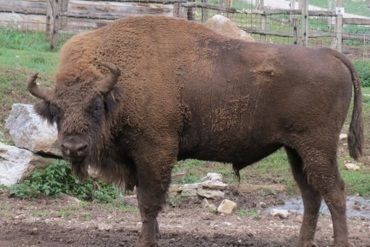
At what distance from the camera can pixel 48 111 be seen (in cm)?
742

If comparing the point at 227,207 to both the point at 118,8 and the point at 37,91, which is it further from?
the point at 118,8

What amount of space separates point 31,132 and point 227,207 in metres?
2.95

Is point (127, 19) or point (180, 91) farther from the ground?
point (127, 19)

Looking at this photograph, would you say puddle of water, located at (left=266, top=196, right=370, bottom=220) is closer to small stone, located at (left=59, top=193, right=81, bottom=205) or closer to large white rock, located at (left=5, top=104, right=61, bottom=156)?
small stone, located at (left=59, top=193, right=81, bottom=205)

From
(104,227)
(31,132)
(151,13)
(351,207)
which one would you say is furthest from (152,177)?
(151,13)

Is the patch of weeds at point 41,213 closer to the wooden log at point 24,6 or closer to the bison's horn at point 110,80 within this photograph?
the bison's horn at point 110,80

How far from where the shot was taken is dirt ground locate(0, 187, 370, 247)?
8.36 m

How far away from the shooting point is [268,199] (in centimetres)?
1141

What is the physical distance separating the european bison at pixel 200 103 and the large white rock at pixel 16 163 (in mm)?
3123

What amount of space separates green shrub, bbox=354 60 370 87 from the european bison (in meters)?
11.4

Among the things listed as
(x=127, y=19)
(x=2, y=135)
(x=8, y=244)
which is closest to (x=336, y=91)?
(x=127, y=19)

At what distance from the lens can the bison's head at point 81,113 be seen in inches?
280

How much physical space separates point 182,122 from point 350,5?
41215mm

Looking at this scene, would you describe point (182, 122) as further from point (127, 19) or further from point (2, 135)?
point (2, 135)
